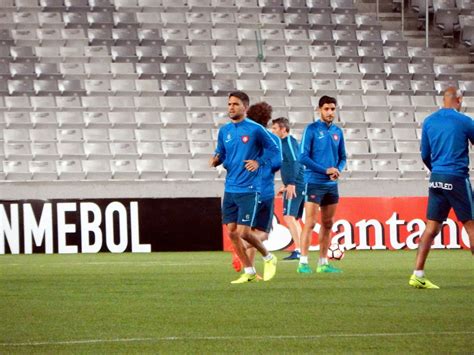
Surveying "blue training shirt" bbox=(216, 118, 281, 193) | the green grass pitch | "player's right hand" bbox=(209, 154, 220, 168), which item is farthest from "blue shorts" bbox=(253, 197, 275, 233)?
"player's right hand" bbox=(209, 154, 220, 168)

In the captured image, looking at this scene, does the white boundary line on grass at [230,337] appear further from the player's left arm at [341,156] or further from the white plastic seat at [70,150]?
the white plastic seat at [70,150]

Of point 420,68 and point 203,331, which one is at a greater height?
point 420,68

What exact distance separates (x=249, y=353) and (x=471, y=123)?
216 inches

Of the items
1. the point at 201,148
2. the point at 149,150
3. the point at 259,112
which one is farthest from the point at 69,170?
the point at 259,112

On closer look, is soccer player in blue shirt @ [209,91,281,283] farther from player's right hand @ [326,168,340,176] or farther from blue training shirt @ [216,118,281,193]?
player's right hand @ [326,168,340,176]

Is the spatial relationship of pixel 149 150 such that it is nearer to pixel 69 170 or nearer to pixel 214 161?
pixel 69 170

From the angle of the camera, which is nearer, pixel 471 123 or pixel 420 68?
pixel 471 123

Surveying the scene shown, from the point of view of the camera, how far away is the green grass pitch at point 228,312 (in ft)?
25.4

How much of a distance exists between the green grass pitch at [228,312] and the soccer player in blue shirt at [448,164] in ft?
2.24

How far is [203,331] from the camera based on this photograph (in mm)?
8484

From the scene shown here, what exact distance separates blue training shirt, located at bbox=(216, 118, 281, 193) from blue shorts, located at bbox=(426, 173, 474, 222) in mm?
2025

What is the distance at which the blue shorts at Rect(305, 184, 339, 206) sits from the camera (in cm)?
1560

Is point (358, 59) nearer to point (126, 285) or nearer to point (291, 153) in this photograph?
point (291, 153)

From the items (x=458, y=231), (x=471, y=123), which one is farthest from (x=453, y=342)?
(x=458, y=231)
